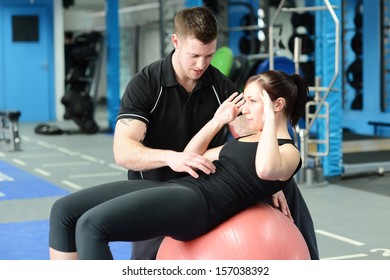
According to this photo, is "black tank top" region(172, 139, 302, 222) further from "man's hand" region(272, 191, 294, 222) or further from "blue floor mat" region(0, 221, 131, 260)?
"blue floor mat" region(0, 221, 131, 260)

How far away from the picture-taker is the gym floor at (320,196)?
13.8ft

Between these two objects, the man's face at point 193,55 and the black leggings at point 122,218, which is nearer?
the black leggings at point 122,218

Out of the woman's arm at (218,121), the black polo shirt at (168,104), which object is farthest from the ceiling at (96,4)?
the woman's arm at (218,121)

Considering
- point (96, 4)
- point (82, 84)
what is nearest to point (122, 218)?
point (82, 84)

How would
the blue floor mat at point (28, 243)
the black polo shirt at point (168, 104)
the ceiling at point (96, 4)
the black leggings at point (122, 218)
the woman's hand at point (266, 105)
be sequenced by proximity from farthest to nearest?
1. the ceiling at point (96, 4)
2. the blue floor mat at point (28, 243)
3. the black polo shirt at point (168, 104)
4. the woman's hand at point (266, 105)
5. the black leggings at point (122, 218)

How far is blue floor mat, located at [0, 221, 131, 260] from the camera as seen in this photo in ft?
12.9

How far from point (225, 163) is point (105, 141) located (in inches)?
289

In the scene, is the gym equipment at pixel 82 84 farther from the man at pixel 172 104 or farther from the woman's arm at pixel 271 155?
the woman's arm at pixel 271 155

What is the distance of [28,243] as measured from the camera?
4219 mm

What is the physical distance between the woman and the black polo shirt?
10.2 inches

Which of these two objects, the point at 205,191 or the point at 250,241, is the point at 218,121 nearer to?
the point at 205,191

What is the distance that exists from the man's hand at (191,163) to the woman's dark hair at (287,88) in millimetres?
356

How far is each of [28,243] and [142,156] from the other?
1.81 m

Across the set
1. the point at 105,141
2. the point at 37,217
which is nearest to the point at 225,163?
the point at 37,217
